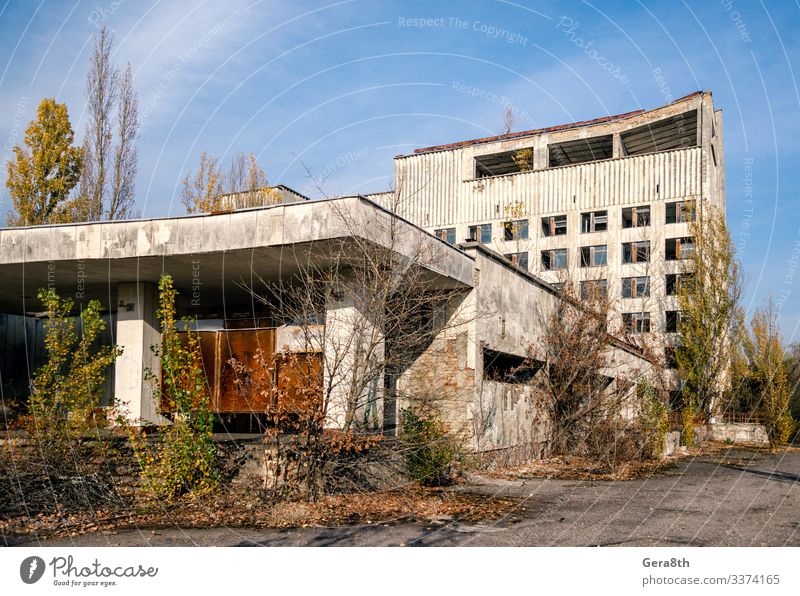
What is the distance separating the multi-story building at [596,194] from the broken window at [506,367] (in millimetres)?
21235

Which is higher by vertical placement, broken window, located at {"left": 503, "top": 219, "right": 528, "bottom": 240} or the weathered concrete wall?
broken window, located at {"left": 503, "top": 219, "right": 528, "bottom": 240}

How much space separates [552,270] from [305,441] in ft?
117

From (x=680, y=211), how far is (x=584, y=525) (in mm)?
34416

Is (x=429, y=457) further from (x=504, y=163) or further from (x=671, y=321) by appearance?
(x=504, y=163)

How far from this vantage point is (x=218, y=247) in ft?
42.3

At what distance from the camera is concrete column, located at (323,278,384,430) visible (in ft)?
36.7

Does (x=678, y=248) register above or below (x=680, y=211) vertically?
below

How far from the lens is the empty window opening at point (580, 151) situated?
43562 millimetres

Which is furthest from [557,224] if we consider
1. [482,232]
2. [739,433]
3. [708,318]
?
[739,433]

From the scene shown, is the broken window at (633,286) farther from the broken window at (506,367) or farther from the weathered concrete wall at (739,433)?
the broken window at (506,367)

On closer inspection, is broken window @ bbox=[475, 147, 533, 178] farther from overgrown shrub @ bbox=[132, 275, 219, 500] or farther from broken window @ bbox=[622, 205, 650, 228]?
overgrown shrub @ bbox=[132, 275, 219, 500]

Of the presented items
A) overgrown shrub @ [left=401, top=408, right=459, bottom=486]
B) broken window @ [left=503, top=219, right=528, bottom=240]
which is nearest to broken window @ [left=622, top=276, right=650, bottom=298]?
broken window @ [left=503, top=219, right=528, bottom=240]

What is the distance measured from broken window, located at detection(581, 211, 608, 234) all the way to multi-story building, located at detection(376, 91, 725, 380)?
0.06m
